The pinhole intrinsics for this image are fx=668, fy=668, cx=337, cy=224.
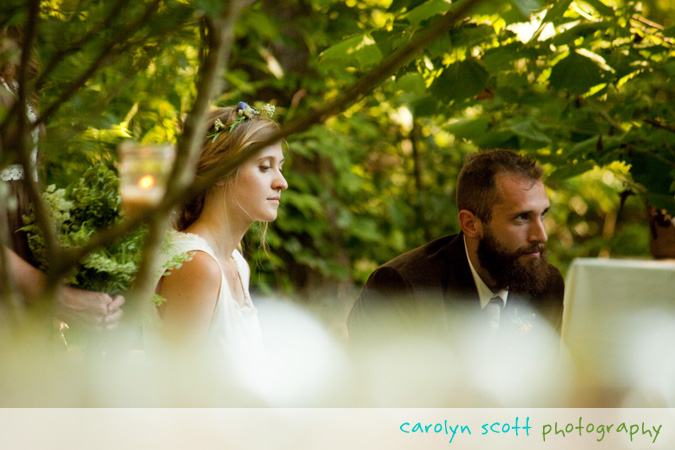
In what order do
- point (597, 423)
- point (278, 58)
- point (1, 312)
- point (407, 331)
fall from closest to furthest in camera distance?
point (1, 312) → point (597, 423) → point (407, 331) → point (278, 58)

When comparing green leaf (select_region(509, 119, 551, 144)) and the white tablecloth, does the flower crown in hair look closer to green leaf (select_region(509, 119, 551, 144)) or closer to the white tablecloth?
green leaf (select_region(509, 119, 551, 144))

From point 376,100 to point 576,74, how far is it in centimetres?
154

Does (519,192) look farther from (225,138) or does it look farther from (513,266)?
(225,138)

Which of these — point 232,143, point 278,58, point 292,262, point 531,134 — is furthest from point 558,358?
point 278,58

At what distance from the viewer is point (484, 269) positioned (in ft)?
8.83

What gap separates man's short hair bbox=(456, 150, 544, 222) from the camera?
268cm

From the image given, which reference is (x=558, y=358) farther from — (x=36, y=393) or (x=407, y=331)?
(x=36, y=393)

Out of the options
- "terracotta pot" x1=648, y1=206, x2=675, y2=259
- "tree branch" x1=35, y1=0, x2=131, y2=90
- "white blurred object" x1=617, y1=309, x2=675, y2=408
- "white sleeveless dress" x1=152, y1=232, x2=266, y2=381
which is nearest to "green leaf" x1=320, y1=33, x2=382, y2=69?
"white sleeveless dress" x1=152, y1=232, x2=266, y2=381

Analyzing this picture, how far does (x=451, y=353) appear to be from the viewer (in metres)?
2.45

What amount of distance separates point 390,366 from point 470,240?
745 mm

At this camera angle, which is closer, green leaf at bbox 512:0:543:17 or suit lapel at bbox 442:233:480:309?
green leaf at bbox 512:0:543:17

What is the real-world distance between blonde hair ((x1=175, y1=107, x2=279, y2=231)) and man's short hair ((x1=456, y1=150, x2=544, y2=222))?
89 cm

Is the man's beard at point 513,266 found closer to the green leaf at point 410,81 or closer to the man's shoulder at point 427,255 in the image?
the man's shoulder at point 427,255

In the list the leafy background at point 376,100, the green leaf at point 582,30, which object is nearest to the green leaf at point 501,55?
the leafy background at point 376,100
